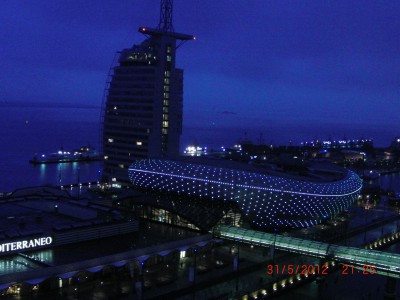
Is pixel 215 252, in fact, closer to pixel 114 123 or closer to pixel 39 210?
pixel 39 210

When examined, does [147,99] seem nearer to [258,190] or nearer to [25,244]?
[258,190]

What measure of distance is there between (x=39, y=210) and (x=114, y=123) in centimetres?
3274

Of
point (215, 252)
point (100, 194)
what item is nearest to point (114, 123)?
point (100, 194)

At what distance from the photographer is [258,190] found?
40.6 m

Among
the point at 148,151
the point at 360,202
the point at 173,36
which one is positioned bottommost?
the point at 360,202

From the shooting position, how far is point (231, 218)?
40.4m

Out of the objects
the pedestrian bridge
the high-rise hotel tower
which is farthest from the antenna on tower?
the pedestrian bridge

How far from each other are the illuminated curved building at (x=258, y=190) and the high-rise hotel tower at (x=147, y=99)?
1917 centimetres
